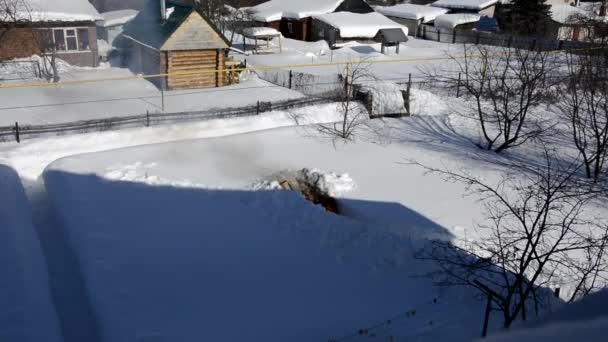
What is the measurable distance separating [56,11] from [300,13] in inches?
650

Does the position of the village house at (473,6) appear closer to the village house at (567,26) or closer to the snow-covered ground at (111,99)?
the village house at (567,26)

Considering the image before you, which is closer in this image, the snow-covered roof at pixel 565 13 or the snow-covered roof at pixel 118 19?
the snow-covered roof at pixel 118 19

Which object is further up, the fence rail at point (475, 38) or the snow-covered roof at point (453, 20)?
the snow-covered roof at point (453, 20)

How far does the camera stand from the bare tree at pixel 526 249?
6.21 metres

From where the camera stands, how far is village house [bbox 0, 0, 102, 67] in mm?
23047

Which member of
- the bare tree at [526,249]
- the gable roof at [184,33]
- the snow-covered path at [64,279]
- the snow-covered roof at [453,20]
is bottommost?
the snow-covered path at [64,279]

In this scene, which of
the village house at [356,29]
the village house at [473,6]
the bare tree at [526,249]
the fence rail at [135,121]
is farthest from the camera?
the village house at [473,6]

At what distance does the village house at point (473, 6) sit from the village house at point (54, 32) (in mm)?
28716

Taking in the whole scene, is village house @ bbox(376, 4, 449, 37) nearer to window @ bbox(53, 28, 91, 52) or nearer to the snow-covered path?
window @ bbox(53, 28, 91, 52)

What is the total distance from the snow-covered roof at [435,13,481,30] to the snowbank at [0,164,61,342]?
33.9 metres

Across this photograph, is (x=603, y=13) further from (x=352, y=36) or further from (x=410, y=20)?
(x=352, y=36)

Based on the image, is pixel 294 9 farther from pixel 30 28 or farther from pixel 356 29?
pixel 30 28

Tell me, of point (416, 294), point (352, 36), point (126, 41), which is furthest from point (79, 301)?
point (352, 36)

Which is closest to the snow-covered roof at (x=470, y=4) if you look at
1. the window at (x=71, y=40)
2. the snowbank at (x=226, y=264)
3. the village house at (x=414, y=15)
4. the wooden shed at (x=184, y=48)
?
the village house at (x=414, y=15)
